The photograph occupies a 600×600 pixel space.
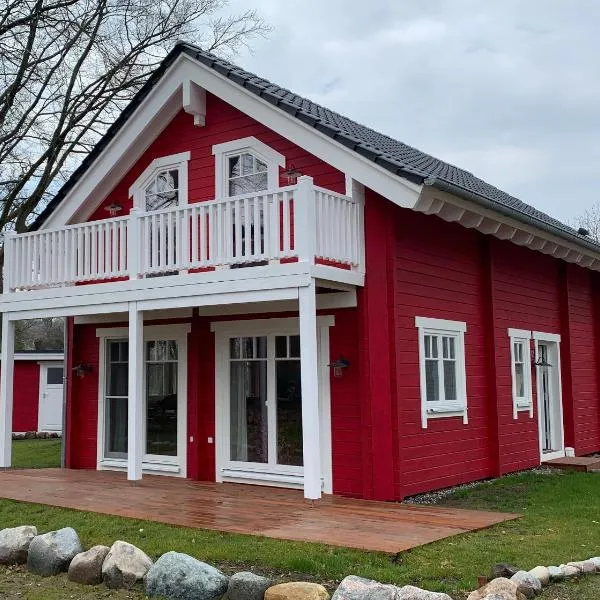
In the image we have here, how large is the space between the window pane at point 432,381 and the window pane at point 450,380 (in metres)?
0.25

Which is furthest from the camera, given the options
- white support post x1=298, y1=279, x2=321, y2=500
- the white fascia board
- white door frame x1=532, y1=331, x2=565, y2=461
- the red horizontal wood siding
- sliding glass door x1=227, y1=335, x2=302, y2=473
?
white door frame x1=532, y1=331, x2=565, y2=461

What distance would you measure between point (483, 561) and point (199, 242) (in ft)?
18.1

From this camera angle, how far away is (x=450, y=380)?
10531 millimetres

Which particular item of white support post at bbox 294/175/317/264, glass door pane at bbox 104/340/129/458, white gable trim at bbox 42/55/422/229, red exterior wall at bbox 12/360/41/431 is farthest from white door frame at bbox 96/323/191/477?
red exterior wall at bbox 12/360/41/431

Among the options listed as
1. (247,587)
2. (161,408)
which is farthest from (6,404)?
(247,587)

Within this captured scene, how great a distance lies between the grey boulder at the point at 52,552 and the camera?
6148 mm

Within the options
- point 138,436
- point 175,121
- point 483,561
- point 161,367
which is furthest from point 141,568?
point 175,121

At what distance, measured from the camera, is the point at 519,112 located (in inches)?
924

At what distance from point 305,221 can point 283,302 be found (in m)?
1.85

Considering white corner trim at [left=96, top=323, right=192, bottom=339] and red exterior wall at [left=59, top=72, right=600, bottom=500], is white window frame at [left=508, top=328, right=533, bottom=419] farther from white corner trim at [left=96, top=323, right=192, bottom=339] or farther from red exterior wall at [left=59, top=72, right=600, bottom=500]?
white corner trim at [left=96, top=323, right=192, bottom=339]

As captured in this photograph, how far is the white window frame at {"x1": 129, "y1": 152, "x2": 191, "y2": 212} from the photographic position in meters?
11.6

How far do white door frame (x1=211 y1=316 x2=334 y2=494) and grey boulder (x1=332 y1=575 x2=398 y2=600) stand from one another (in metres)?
4.62

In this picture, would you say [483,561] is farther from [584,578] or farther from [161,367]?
[161,367]

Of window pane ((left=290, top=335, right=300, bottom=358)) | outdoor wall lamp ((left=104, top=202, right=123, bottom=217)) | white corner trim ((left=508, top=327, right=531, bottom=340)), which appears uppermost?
outdoor wall lamp ((left=104, top=202, right=123, bottom=217))
